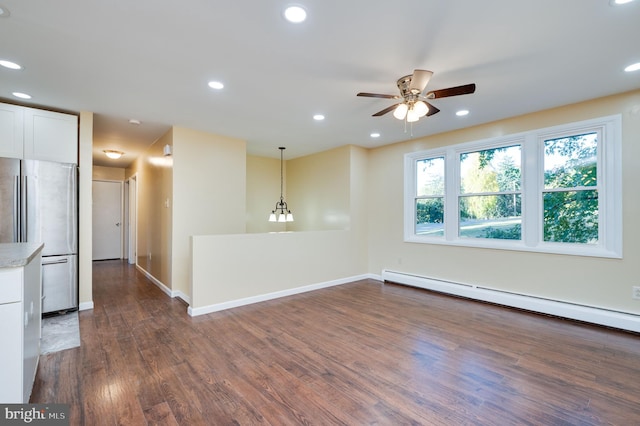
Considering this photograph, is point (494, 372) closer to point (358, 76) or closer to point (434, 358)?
point (434, 358)

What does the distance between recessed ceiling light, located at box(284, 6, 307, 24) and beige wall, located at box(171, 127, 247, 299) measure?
3132 mm

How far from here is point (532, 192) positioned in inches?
154

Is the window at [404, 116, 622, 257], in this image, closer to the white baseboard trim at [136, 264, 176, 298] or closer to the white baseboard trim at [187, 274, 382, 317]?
the white baseboard trim at [187, 274, 382, 317]

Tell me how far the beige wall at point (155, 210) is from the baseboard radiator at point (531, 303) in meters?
4.13

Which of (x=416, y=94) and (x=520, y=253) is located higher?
(x=416, y=94)

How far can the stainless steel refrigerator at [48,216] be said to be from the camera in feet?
10.9

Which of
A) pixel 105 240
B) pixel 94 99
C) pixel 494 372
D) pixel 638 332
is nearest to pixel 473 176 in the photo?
pixel 638 332

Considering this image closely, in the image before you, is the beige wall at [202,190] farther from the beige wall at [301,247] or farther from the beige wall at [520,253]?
the beige wall at [520,253]

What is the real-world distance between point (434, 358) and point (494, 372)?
47 cm

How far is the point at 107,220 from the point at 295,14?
331 inches

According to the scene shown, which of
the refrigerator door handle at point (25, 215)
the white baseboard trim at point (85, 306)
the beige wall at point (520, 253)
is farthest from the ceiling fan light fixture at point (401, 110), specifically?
the white baseboard trim at point (85, 306)

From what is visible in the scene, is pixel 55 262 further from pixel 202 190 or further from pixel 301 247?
pixel 301 247

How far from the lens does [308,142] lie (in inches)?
213

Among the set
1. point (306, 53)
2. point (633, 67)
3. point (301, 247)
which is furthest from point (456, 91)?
point (301, 247)
